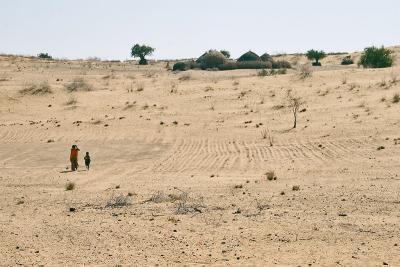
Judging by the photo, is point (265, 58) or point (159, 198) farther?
point (265, 58)

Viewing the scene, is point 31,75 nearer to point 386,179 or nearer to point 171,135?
point 171,135

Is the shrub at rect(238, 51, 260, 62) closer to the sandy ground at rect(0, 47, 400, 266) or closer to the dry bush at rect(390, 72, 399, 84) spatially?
the sandy ground at rect(0, 47, 400, 266)

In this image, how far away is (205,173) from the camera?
1997 cm

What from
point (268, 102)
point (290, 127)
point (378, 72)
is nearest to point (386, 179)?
point (290, 127)

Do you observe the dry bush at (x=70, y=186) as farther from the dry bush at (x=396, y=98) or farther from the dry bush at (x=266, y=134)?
the dry bush at (x=396, y=98)

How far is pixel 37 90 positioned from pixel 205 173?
2377cm

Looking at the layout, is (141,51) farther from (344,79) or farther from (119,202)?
(119,202)

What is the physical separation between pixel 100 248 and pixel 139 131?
66.4ft

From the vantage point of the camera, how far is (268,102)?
3725 cm

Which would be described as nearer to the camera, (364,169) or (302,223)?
(302,223)

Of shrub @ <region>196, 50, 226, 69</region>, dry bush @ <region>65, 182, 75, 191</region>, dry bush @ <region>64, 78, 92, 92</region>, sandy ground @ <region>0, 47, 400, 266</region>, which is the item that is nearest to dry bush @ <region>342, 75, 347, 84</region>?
sandy ground @ <region>0, 47, 400, 266</region>

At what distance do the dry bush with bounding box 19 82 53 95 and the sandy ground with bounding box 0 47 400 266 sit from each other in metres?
0.51

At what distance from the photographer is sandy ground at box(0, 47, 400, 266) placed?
10914 mm

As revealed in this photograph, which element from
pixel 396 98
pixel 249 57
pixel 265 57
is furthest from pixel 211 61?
pixel 396 98
